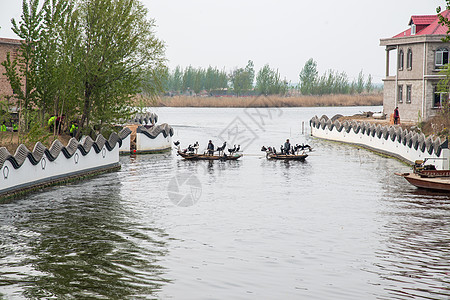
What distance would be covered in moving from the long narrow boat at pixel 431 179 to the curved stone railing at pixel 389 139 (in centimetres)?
217

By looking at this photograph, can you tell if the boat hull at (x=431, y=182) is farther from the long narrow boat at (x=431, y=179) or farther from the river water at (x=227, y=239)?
the river water at (x=227, y=239)

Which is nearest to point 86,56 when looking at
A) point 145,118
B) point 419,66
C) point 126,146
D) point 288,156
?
point 126,146

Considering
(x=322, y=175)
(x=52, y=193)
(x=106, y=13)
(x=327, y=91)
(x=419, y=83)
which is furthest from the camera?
(x=327, y=91)

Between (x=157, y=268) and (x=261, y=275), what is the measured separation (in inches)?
109

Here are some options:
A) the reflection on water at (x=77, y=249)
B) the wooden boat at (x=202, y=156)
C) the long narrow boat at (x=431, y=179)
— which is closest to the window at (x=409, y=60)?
the wooden boat at (x=202, y=156)

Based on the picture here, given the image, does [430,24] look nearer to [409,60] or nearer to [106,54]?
[409,60]

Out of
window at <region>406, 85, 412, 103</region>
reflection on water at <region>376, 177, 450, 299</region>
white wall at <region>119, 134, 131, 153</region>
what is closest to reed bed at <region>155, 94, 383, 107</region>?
window at <region>406, 85, 412, 103</region>

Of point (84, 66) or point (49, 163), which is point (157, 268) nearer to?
point (49, 163)

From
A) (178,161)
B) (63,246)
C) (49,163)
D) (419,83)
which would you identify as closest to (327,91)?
(419,83)

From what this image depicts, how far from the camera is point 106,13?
122 ft

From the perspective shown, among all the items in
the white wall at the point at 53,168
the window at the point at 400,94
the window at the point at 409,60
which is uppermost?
the window at the point at 409,60

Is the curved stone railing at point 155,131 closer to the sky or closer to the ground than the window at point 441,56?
closer to the ground

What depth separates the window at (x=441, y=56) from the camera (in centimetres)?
5225

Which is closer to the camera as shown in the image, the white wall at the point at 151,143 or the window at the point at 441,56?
the white wall at the point at 151,143
